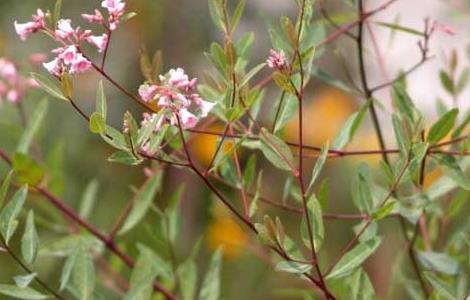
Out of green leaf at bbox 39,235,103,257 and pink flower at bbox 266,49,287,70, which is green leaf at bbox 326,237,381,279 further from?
green leaf at bbox 39,235,103,257

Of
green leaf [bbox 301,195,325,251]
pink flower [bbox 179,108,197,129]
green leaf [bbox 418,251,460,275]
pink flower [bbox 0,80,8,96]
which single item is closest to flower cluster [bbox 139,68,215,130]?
pink flower [bbox 179,108,197,129]

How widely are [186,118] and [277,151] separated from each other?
0.07m

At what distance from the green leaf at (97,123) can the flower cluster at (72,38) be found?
0.04 meters

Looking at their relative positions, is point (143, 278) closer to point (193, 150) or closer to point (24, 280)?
point (24, 280)

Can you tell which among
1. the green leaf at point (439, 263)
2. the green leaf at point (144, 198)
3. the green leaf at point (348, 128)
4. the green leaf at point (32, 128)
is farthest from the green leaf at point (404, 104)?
the green leaf at point (32, 128)

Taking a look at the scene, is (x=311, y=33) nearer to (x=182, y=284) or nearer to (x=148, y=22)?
(x=182, y=284)

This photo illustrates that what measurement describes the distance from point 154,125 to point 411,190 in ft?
1.20

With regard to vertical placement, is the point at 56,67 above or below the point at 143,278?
above

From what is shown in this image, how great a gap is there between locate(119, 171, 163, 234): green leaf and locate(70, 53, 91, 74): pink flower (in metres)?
0.29

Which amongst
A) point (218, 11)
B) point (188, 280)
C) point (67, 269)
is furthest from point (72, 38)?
point (188, 280)

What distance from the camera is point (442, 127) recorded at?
75 centimetres

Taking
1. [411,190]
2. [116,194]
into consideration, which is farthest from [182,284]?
[116,194]

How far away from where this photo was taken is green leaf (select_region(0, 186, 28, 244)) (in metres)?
0.70

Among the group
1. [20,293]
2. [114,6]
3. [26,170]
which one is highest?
[114,6]
